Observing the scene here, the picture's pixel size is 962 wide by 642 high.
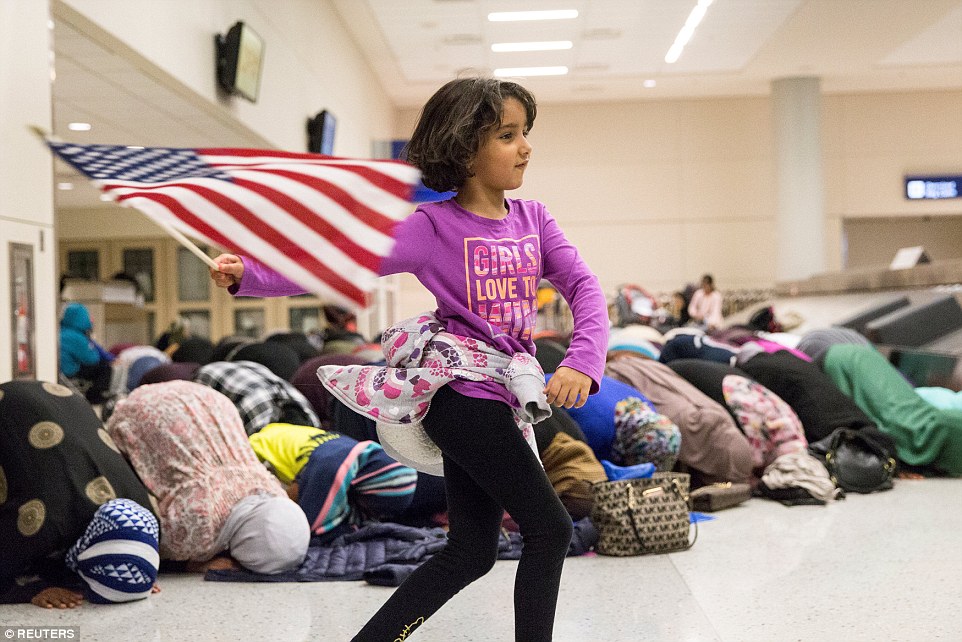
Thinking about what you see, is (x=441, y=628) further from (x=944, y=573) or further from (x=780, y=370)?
(x=780, y=370)

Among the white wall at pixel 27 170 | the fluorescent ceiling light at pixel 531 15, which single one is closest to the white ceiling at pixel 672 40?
the fluorescent ceiling light at pixel 531 15

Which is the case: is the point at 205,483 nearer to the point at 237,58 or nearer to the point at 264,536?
the point at 264,536

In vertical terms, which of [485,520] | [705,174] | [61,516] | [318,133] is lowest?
[61,516]

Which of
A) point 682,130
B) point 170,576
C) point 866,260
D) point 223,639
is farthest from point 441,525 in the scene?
point 866,260

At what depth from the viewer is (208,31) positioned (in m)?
7.30

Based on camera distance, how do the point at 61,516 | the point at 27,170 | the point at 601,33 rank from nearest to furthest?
the point at 61,516, the point at 27,170, the point at 601,33

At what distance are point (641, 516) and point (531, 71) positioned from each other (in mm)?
13060

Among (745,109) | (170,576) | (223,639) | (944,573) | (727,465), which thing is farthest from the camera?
(745,109)

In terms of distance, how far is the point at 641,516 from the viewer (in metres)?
3.50

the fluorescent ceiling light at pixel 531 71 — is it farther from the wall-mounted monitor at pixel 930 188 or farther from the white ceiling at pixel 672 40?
the wall-mounted monitor at pixel 930 188

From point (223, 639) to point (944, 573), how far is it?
2220mm

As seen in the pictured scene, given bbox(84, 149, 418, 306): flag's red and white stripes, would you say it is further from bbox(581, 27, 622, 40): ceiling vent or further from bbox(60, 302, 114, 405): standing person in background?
bbox(581, 27, 622, 40): ceiling vent

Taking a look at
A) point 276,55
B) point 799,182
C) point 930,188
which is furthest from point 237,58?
point 930,188

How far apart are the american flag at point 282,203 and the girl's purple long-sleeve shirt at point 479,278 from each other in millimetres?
58
